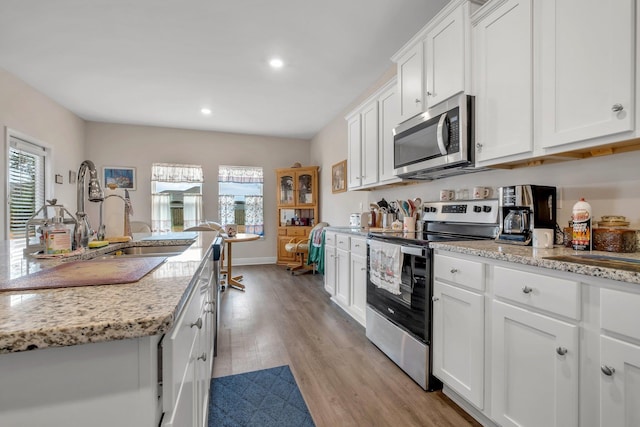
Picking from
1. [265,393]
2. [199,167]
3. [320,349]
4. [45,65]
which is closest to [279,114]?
[199,167]

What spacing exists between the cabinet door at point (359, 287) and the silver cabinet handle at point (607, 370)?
1702 millimetres

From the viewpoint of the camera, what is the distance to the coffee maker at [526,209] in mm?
1617

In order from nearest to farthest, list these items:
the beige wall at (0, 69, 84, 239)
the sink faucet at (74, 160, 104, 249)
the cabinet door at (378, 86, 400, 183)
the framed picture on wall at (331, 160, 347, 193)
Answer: the sink faucet at (74, 160, 104, 249) < the cabinet door at (378, 86, 400, 183) < the beige wall at (0, 69, 84, 239) < the framed picture on wall at (331, 160, 347, 193)

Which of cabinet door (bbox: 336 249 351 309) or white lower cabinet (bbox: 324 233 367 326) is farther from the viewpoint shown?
cabinet door (bbox: 336 249 351 309)

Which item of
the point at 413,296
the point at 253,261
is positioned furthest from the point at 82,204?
the point at 253,261

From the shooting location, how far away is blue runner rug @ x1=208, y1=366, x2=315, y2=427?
158 centimetres

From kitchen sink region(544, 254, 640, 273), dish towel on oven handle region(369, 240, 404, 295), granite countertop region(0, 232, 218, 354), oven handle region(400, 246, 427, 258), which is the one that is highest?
kitchen sink region(544, 254, 640, 273)

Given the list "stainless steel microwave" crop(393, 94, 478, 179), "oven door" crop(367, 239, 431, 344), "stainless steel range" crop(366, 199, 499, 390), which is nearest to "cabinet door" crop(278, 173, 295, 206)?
"stainless steel microwave" crop(393, 94, 478, 179)

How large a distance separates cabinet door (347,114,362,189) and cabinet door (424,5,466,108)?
126 cm

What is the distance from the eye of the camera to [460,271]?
158cm

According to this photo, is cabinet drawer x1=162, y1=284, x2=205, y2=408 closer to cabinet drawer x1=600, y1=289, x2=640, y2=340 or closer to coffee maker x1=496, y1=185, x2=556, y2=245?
cabinet drawer x1=600, y1=289, x2=640, y2=340

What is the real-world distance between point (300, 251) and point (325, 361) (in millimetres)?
2856

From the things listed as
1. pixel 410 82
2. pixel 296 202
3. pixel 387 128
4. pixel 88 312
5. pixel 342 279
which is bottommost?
pixel 342 279

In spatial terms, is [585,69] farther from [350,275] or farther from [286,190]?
[286,190]
